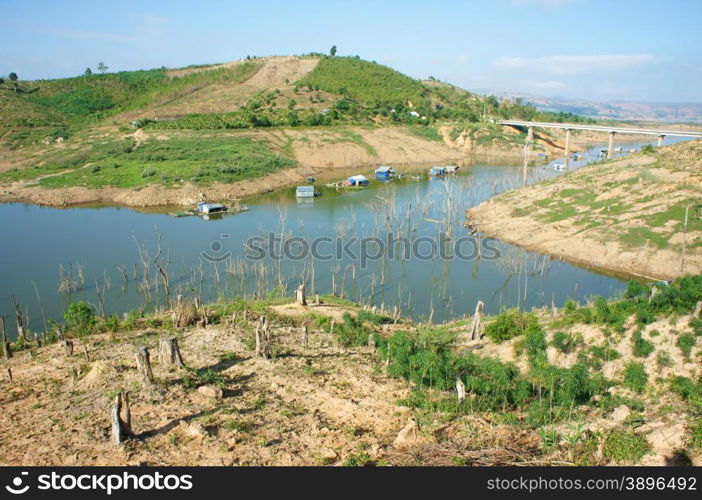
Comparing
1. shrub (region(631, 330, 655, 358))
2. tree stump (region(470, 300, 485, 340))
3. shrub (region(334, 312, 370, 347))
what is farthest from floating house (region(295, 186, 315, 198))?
shrub (region(631, 330, 655, 358))

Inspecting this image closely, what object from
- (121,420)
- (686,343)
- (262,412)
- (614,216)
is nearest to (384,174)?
(614,216)

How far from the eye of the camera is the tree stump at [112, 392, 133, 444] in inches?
351

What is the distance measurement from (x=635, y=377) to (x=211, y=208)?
3283 centimetres

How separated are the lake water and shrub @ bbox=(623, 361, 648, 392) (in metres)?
9.89

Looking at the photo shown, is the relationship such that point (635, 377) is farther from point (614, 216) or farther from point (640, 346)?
point (614, 216)

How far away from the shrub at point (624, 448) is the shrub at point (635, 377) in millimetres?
3836

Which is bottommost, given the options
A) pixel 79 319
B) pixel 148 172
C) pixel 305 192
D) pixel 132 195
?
pixel 79 319

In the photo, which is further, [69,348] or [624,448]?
[69,348]

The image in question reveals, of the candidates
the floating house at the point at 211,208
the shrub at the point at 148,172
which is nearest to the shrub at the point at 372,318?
the floating house at the point at 211,208

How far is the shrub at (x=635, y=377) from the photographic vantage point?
12039 millimetres

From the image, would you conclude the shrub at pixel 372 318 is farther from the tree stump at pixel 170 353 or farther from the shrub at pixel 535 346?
the tree stump at pixel 170 353

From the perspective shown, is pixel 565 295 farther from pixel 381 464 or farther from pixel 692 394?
pixel 381 464

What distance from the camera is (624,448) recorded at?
8.26 m

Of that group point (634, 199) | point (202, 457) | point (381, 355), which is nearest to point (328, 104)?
point (634, 199)
